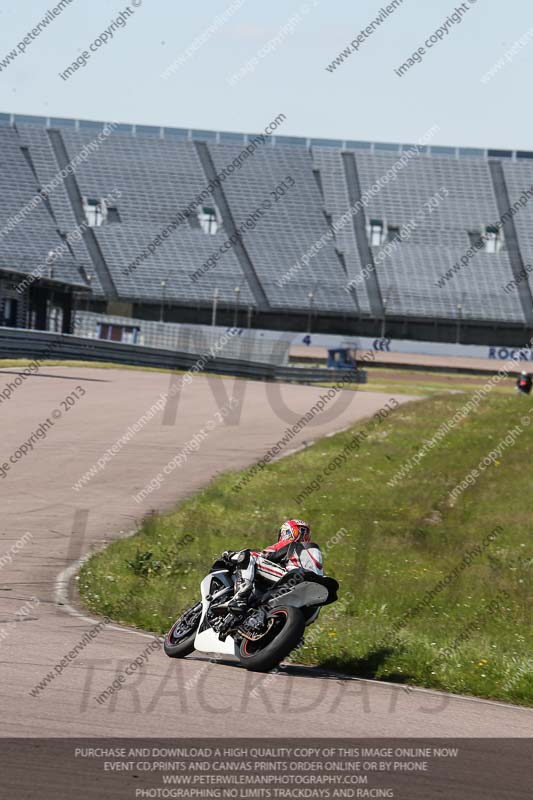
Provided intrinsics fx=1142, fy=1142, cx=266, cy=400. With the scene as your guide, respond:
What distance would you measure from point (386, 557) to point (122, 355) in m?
31.0

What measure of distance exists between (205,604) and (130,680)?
1204 mm

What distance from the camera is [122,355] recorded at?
44.6m

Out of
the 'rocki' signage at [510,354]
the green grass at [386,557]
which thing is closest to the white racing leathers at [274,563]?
the green grass at [386,557]

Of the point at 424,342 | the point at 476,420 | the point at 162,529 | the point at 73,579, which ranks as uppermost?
the point at 424,342

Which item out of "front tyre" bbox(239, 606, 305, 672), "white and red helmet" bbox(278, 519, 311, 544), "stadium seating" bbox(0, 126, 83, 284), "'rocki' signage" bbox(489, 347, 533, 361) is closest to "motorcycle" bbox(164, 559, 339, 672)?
"front tyre" bbox(239, 606, 305, 672)

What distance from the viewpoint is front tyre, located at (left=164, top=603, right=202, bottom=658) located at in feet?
28.9

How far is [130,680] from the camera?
Result: 306 inches

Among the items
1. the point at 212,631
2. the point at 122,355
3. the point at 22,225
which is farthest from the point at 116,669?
the point at 22,225

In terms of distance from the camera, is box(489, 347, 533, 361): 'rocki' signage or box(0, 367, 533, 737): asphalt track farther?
box(489, 347, 533, 361): 'rocki' signage

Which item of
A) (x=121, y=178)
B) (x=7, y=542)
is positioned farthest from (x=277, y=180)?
(x=7, y=542)

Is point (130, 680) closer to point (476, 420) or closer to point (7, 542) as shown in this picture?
point (7, 542)

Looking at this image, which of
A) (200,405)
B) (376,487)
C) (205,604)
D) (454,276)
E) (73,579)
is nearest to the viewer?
(205,604)

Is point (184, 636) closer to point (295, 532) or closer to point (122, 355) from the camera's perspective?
point (295, 532)

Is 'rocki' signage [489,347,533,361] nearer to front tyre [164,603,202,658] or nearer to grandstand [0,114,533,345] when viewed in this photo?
grandstand [0,114,533,345]
